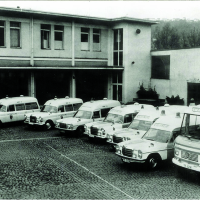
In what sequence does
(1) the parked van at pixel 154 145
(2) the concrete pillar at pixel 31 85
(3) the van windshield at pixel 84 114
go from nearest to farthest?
(1) the parked van at pixel 154 145 < (3) the van windshield at pixel 84 114 < (2) the concrete pillar at pixel 31 85

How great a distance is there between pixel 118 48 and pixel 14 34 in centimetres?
922

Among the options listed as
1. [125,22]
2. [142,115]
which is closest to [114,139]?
[142,115]

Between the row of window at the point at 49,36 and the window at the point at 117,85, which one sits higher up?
the row of window at the point at 49,36

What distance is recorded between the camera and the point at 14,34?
26.9 m

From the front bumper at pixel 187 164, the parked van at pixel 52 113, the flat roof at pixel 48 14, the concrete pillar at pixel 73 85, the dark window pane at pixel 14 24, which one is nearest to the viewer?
the front bumper at pixel 187 164

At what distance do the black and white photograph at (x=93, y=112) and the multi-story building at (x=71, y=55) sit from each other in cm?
8

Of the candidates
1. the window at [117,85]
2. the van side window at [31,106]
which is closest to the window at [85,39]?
the window at [117,85]

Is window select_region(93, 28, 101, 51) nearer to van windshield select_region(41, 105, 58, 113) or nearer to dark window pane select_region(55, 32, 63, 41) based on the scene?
dark window pane select_region(55, 32, 63, 41)

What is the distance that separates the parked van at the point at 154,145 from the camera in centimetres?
1259

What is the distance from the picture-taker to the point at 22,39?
26953 mm

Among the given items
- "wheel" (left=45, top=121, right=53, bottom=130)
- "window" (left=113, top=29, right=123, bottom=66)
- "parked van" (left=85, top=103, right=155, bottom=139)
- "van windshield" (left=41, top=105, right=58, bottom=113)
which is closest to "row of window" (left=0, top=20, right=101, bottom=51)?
"window" (left=113, top=29, right=123, bottom=66)

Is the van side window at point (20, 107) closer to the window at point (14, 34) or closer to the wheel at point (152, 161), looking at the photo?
the window at point (14, 34)

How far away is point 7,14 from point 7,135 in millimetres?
10901

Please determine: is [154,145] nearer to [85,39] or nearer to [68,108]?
[68,108]
